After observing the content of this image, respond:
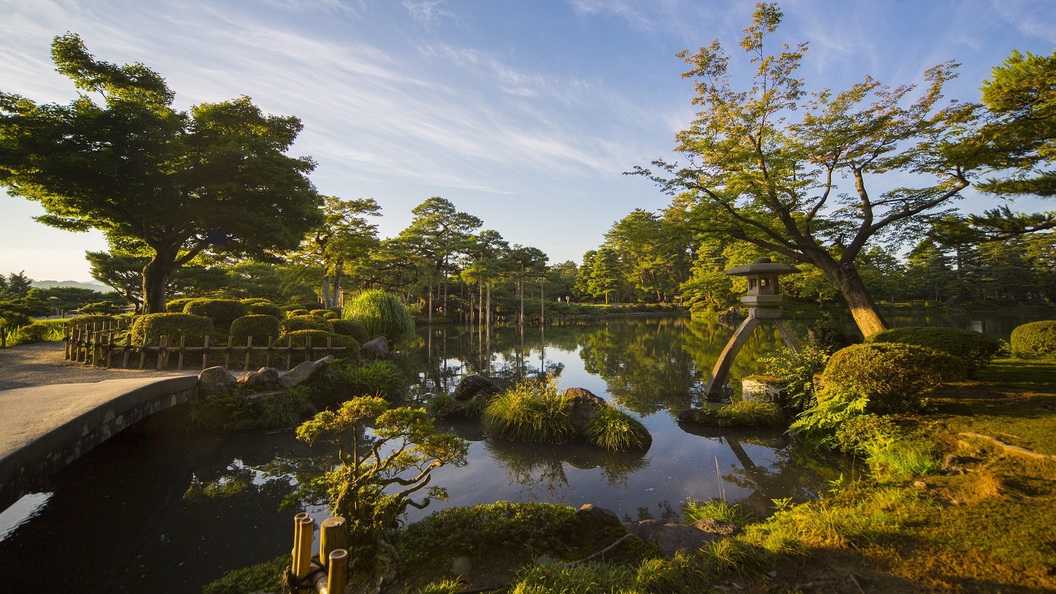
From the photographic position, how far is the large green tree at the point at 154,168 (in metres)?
11.3

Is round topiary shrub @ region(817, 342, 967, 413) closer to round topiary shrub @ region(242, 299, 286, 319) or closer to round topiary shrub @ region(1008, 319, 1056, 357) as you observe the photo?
round topiary shrub @ region(1008, 319, 1056, 357)

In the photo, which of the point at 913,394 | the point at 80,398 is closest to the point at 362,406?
the point at 80,398

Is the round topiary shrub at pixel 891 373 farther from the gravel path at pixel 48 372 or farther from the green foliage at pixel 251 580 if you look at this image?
the gravel path at pixel 48 372

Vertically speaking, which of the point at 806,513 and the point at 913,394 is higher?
the point at 913,394

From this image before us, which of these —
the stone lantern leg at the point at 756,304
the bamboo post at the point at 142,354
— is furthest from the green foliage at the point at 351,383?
the stone lantern leg at the point at 756,304

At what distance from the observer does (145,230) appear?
13.4m

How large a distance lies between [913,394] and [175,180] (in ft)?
60.9

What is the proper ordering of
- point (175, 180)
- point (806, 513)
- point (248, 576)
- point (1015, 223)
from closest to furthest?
1. point (248, 576)
2. point (806, 513)
3. point (1015, 223)
4. point (175, 180)

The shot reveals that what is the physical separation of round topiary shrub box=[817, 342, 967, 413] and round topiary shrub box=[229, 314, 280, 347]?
1191 centimetres

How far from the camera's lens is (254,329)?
1080cm

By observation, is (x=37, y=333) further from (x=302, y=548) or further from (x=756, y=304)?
(x=756, y=304)

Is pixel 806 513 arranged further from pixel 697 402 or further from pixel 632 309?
pixel 632 309

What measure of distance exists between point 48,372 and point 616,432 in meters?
10.9

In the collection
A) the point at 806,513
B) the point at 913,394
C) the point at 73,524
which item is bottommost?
the point at 73,524
